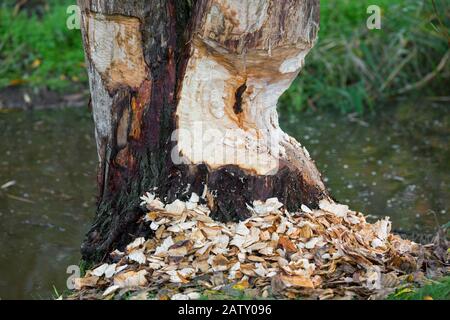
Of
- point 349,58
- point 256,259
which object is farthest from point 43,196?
point 349,58

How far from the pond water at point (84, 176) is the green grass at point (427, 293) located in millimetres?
1790

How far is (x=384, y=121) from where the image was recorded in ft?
21.5

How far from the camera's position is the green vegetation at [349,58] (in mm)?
6793

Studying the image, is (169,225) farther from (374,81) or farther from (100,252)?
(374,81)

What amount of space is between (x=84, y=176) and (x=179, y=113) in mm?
2523

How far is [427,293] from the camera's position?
271 centimetres

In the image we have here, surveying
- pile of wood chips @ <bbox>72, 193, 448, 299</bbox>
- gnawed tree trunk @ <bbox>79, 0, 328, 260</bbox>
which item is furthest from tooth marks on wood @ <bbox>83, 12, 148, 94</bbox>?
pile of wood chips @ <bbox>72, 193, 448, 299</bbox>

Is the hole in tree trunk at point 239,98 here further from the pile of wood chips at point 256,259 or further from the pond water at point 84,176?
the pond water at point 84,176

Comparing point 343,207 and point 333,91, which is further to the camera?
point 333,91

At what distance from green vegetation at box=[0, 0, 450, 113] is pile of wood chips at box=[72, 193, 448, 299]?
141 inches

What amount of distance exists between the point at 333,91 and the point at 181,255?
13.1 feet

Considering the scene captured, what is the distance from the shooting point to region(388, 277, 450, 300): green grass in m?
2.69
